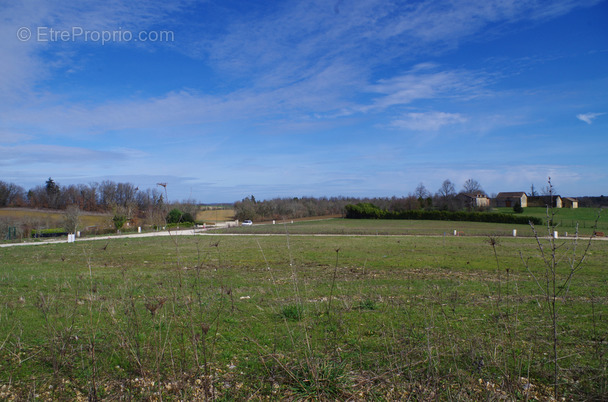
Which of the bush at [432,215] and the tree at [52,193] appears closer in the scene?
the bush at [432,215]

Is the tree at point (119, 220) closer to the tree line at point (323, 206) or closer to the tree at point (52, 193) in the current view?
the tree line at point (323, 206)

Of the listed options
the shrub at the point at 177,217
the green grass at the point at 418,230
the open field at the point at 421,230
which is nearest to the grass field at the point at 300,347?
the shrub at the point at 177,217

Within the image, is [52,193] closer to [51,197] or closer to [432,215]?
[51,197]

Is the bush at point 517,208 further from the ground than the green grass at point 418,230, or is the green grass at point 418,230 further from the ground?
the bush at point 517,208

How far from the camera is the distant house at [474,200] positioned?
69.9 metres

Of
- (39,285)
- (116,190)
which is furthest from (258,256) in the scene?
(116,190)

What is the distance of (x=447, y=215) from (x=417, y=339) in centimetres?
6438

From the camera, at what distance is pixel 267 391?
12.6 ft

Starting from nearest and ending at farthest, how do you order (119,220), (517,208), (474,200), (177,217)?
(177,217), (119,220), (517,208), (474,200)

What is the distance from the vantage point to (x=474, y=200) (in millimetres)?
70562

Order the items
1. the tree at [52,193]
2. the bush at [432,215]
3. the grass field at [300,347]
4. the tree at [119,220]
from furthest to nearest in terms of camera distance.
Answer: the tree at [52,193], the bush at [432,215], the tree at [119,220], the grass field at [300,347]

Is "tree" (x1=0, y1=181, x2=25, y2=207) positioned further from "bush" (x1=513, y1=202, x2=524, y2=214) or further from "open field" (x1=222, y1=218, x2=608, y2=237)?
"bush" (x1=513, y1=202, x2=524, y2=214)

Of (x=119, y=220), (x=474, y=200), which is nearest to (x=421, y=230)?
(x=474, y=200)

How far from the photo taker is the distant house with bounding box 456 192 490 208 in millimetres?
69875
